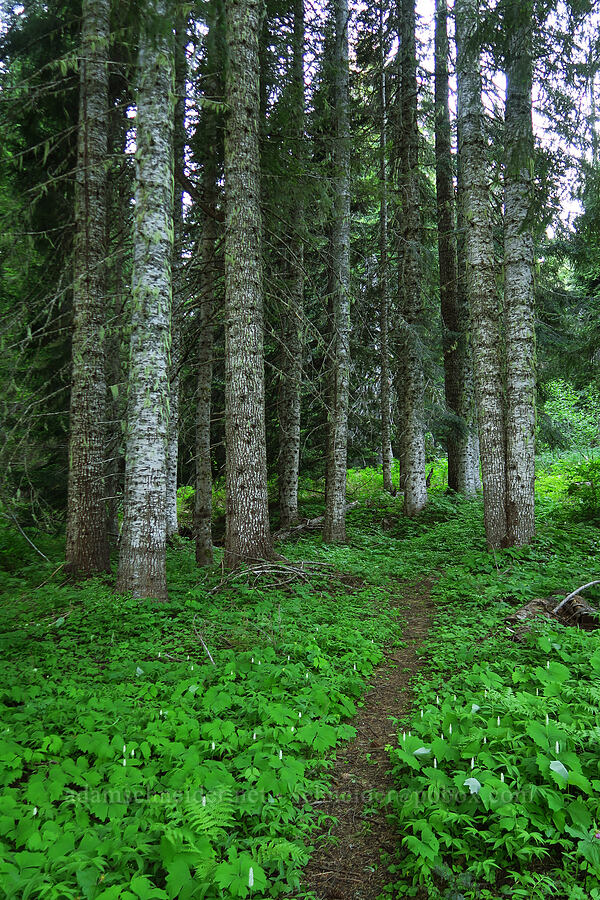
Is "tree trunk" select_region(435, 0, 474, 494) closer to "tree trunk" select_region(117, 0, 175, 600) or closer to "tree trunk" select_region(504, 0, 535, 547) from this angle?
"tree trunk" select_region(504, 0, 535, 547)

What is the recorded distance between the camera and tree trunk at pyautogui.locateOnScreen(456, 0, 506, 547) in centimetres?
912

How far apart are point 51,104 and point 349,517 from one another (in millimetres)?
11211

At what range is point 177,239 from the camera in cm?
1030

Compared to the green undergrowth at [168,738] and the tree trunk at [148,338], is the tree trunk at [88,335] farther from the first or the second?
the tree trunk at [148,338]

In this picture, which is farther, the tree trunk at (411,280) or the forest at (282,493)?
the tree trunk at (411,280)

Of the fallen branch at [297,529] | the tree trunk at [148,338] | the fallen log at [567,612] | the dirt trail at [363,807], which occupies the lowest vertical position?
the dirt trail at [363,807]

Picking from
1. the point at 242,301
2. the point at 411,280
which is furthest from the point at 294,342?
the point at 242,301

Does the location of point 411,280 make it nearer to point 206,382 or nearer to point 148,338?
point 206,382

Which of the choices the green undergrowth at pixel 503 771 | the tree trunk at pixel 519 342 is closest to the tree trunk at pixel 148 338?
the green undergrowth at pixel 503 771

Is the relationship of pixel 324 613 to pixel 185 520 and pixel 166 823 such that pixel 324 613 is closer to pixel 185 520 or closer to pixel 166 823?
pixel 166 823

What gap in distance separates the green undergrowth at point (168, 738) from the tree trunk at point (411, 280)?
7.26 meters

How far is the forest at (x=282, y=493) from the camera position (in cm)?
280

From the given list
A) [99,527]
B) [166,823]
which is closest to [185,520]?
[99,527]

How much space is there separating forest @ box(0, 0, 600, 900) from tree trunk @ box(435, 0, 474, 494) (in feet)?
0.30
